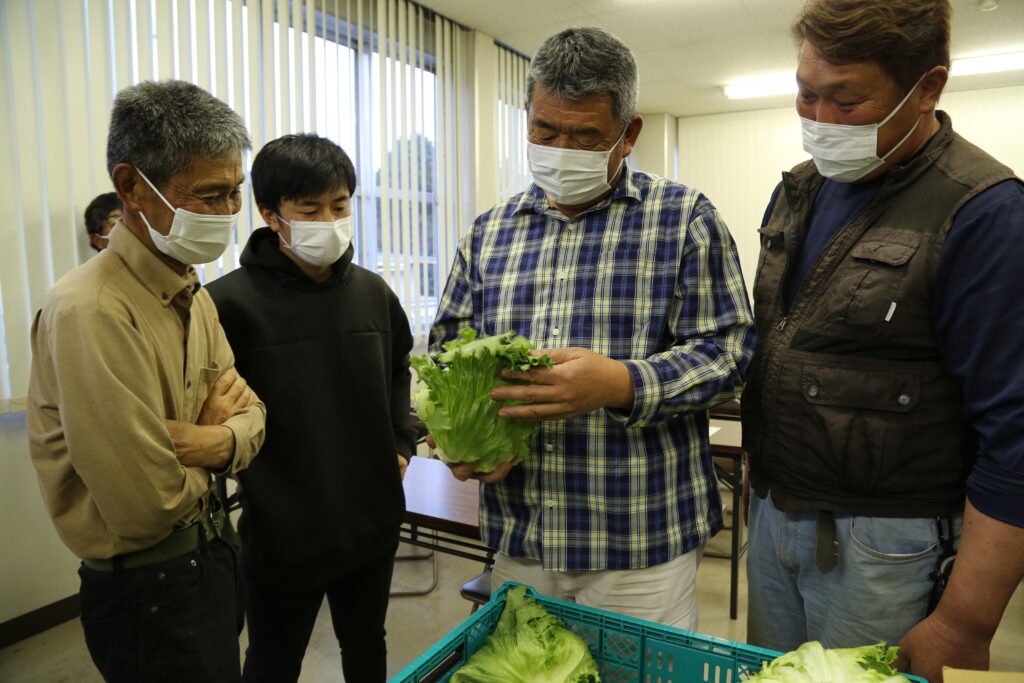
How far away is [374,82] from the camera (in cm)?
471

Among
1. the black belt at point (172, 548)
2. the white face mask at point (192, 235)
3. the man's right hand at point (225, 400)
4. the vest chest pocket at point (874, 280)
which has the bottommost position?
the black belt at point (172, 548)

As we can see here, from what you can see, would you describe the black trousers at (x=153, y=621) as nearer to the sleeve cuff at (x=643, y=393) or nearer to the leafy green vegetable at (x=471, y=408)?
the leafy green vegetable at (x=471, y=408)

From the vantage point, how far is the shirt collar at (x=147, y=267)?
1455 millimetres

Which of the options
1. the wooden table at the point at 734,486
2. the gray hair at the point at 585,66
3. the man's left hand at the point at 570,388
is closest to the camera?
the man's left hand at the point at 570,388

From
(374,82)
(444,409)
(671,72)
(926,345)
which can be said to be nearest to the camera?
(926,345)

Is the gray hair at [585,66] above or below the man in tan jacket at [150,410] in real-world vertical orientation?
above

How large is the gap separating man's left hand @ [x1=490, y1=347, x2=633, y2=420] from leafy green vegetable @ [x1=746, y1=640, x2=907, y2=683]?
1.55 feet

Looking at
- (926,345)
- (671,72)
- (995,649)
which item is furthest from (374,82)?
(995,649)

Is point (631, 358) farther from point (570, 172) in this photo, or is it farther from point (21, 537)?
point (21, 537)

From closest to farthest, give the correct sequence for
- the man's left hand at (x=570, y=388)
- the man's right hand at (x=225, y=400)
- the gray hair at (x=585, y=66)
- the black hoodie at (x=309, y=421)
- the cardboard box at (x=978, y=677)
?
1. the cardboard box at (x=978, y=677)
2. the man's left hand at (x=570, y=388)
3. the gray hair at (x=585, y=66)
4. the man's right hand at (x=225, y=400)
5. the black hoodie at (x=309, y=421)

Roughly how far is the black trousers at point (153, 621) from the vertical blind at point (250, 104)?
2.15 metres

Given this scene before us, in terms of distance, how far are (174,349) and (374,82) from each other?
372 centimetres

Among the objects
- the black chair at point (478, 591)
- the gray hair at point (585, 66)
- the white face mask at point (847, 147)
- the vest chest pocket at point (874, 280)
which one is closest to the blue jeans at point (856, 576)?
the vest chest pocket at point (874, 280)

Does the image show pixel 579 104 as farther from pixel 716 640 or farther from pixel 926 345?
pixel 716 640
